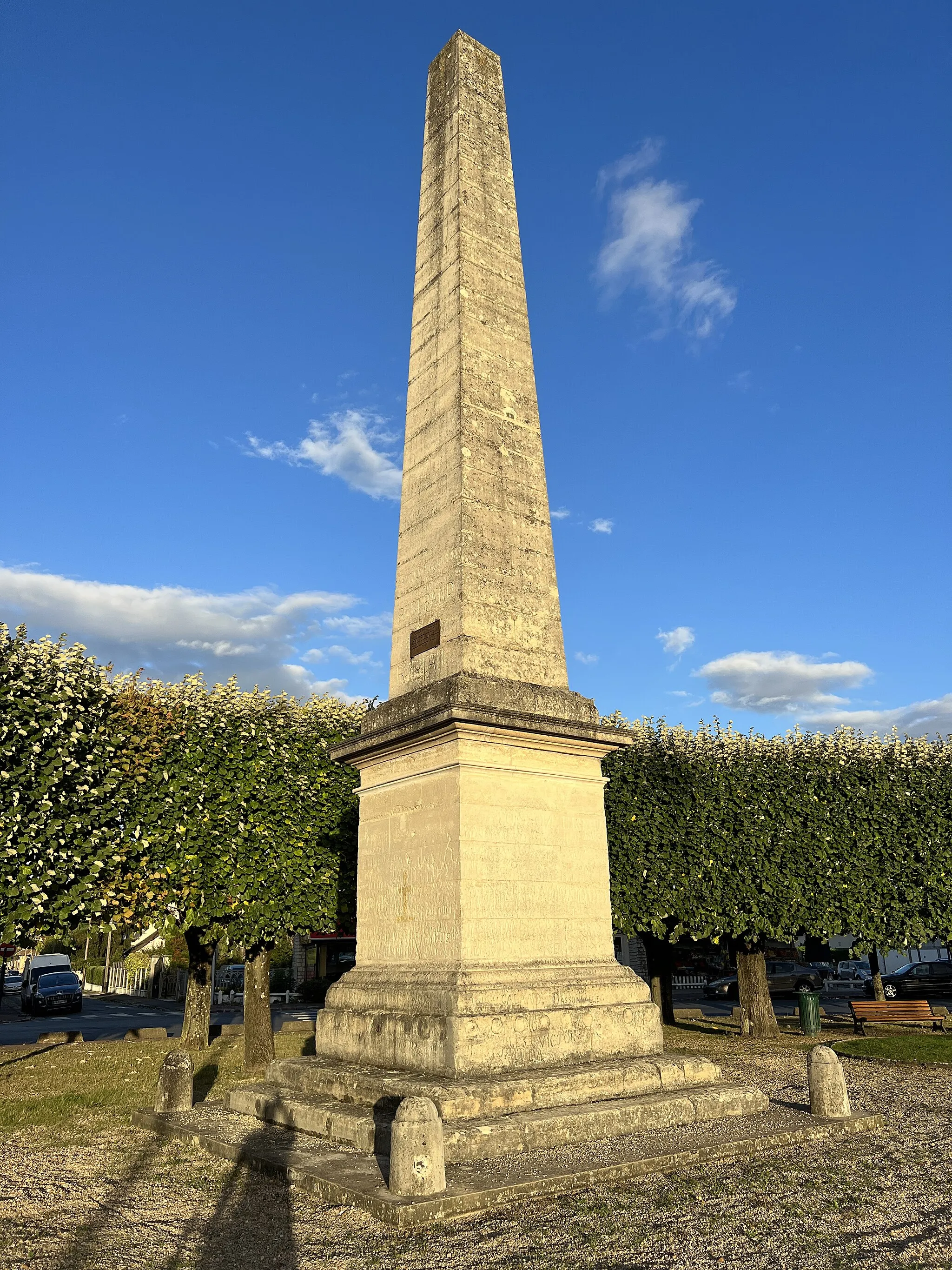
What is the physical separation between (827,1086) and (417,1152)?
4.37 m

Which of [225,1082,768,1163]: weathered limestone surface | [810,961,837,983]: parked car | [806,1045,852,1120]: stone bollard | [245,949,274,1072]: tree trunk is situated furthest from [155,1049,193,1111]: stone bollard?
[810,961,837,983]: parked car

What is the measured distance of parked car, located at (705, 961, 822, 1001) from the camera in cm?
3781

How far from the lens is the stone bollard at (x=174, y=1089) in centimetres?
944

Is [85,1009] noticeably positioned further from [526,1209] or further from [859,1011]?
[526,1209]

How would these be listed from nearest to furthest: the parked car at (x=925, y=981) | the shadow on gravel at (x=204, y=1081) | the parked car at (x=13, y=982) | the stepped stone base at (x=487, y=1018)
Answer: the stepped stone base at (x=487, y=1018) → the shadow on gravel at (x=204, y=1081) → the parked car at (x=925, y=981) → the parked car at (x=13, y=982)

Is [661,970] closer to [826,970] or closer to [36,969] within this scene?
[826,970]

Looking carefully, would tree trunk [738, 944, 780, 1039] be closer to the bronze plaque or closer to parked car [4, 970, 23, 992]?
the bronze plaque

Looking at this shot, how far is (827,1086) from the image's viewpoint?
27.0 feet

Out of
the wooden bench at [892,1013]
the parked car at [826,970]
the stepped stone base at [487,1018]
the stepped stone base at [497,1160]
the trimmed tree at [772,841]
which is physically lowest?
the parked car at [826,970]

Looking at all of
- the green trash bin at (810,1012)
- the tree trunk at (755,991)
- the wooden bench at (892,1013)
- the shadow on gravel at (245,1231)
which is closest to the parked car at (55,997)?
the tree trunk at (755,991)

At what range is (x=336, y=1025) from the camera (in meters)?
8.78

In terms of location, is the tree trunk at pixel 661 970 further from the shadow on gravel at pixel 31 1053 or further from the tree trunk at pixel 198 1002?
the shadow on gravel at pixel 31 1053

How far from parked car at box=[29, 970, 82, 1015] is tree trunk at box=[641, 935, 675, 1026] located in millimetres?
25932

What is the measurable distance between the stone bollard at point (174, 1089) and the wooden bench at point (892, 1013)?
16.2 meters
